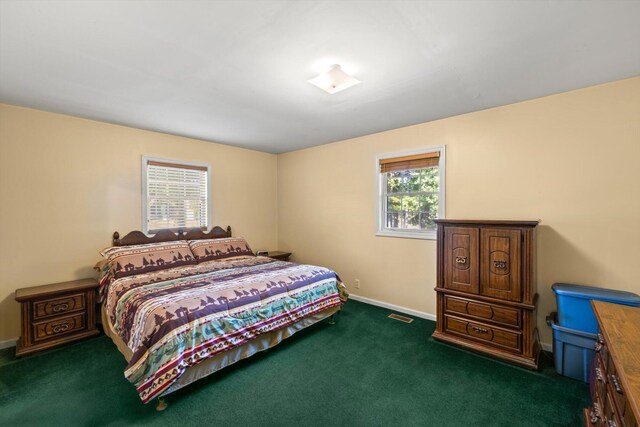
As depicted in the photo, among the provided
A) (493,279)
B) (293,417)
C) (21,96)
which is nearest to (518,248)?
(493,279)

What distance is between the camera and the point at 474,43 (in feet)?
6.05

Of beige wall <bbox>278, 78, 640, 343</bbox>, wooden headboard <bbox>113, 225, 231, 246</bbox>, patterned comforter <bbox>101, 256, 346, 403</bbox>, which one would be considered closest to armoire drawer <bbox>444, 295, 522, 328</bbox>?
beige wall <bbox>278, 78, 640, 343</bbox>

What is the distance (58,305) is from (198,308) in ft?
5.95

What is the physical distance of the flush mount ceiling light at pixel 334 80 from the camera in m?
2.17

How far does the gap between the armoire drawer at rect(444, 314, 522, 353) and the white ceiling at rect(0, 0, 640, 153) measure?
2.24 meters

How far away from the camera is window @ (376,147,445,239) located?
11.6ft

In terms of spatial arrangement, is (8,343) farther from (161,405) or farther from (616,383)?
(616,383)

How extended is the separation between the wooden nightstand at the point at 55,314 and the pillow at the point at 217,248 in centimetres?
113

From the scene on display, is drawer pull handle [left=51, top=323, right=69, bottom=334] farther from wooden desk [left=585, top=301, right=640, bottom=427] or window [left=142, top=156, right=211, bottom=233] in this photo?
wooden desk [left=585, top=301, right=640, bottom=427]

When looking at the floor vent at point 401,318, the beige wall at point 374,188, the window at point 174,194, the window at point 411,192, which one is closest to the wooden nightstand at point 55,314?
the beige wall at point 374,188

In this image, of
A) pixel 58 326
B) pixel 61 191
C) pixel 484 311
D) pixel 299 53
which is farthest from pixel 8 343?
pixel 484 311

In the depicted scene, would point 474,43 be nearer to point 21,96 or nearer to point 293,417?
point 293,417

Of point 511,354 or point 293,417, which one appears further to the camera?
point 511,354

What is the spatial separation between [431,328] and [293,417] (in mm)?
2040
